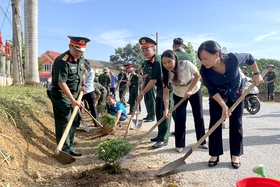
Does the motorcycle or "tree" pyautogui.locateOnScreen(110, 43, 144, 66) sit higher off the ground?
"tree" pyautogui.locateOnScreen(110, 43, 144, 66)

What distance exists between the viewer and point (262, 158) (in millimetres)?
3715

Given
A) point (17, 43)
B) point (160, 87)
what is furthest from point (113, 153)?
point (17, 43)

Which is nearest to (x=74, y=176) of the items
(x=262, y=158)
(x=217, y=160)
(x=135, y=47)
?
(x=217, y=160)

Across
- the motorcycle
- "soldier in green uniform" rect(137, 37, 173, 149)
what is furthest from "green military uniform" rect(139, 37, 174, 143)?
the motorcycle

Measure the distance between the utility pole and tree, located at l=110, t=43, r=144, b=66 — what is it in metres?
47.5

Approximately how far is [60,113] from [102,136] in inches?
70.8

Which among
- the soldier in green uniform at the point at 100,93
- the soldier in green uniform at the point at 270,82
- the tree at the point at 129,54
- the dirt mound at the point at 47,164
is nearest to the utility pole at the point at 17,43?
the soldier in green uniform at the point at 100,93

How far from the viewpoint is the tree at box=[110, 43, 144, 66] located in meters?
58.3

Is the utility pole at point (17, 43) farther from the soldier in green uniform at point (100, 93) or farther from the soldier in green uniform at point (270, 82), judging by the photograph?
the soldier in green uniform at point (270, 82)

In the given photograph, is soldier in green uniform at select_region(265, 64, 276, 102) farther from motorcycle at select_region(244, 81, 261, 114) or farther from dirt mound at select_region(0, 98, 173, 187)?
dirt mound at select_region(0, 98, 173, 187)

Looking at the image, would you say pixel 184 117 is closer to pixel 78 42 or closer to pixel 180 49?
pixel 180 49

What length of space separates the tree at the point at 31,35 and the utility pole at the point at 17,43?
1860 millimetres

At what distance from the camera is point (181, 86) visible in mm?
4059

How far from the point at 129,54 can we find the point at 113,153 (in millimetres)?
57531
